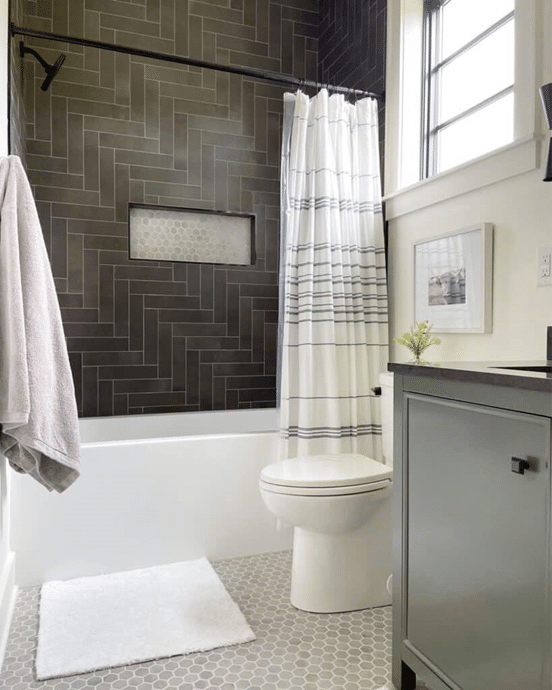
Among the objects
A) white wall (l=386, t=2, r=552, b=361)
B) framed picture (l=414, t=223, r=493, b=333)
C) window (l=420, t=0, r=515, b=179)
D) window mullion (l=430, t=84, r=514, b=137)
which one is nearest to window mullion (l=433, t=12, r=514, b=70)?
window (l=420, t=0, r=515, b=179)

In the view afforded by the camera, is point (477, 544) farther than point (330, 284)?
No

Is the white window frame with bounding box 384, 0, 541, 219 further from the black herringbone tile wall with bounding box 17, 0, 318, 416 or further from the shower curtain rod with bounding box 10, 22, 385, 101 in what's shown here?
the black herringbone tile wall with bounding box 17, 0, 318, 416

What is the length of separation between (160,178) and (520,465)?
2.67 meters

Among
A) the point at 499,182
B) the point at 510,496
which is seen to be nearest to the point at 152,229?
the point at 499,182

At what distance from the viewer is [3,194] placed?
67.0 inches

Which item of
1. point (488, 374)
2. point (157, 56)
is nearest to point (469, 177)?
point (488, 374)

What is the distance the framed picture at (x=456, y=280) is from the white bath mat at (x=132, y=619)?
1328 mm

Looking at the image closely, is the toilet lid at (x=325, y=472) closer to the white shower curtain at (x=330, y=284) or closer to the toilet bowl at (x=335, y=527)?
the toilet bowl at (x=335, y=527)

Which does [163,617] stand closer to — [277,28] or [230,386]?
[230,386]

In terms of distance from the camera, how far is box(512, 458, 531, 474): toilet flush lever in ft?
3.50

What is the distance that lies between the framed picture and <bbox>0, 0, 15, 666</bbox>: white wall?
166 centimetres

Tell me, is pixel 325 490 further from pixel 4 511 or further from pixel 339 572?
pixel 4 511

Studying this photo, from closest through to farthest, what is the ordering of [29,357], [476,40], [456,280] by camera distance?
[29,357] → [456,280] → [476,40]

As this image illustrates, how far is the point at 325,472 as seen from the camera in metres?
2.01
